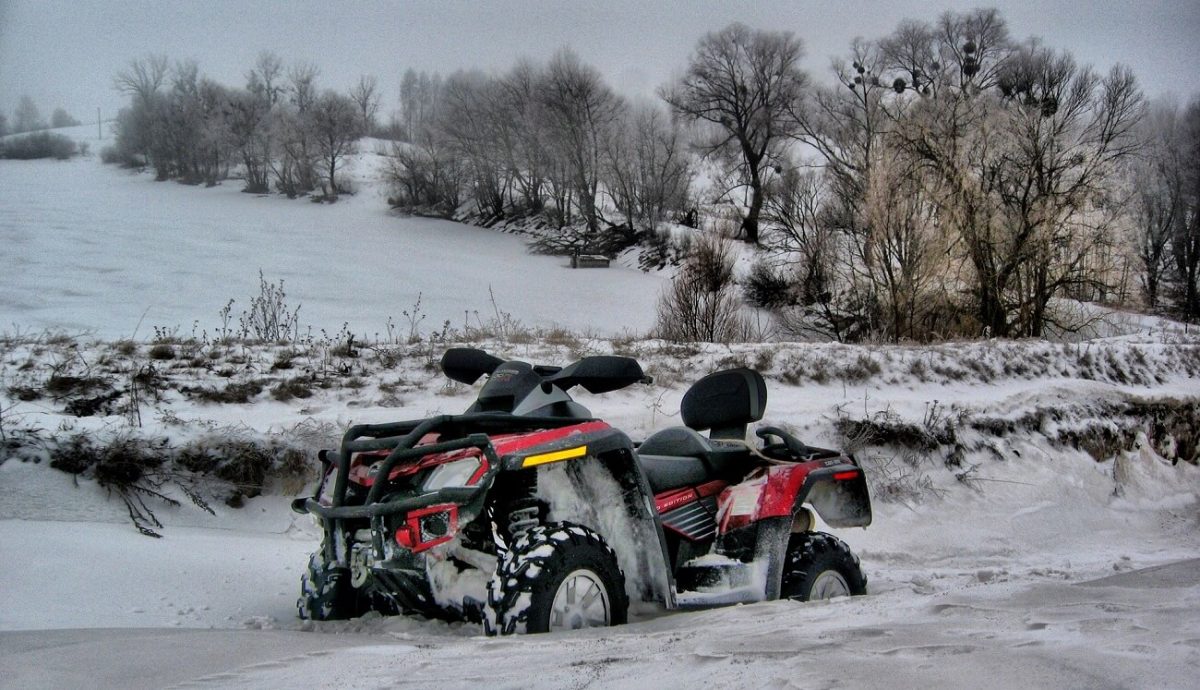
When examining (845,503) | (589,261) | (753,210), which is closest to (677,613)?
(845,503)

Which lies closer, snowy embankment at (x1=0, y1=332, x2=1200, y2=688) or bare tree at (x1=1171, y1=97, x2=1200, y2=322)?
snowy embankment at (x1=0, y1=332, x2=1200, y2=688)

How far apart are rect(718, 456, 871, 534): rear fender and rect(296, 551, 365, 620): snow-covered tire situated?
1576 millimetres

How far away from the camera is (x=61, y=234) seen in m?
19.1

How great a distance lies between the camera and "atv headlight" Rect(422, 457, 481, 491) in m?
2.85

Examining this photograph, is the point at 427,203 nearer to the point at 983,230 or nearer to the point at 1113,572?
the point at 983,230

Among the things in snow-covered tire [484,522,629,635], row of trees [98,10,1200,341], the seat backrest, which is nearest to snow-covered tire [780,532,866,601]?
the seat backrest

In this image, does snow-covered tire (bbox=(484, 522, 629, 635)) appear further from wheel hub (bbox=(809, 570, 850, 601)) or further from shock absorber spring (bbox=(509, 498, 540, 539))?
wheel hub (bbox=(809, 570, 850, 601))

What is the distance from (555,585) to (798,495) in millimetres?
1428

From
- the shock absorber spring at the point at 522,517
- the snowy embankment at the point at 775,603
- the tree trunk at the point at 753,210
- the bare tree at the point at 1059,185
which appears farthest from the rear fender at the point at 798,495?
the tree trunk at the point at 753,210

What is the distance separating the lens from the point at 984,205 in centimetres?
1942

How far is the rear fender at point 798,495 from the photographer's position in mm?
3721

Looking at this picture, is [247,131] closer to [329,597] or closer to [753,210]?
[753,210]

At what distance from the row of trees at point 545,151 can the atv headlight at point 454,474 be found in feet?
74.1

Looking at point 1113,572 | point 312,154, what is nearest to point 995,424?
point 1113,572
